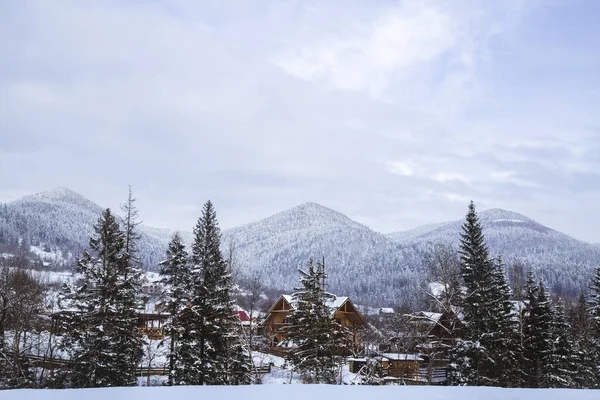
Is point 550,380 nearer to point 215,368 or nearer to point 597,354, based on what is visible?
point 597,354

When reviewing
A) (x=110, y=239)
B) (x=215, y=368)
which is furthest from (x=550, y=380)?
(x=110, y=239)

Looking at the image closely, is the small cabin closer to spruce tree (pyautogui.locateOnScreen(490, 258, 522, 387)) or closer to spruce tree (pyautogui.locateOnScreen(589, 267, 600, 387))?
spruce tree (pyautogui.locateOnScreen(490, 258, 522, 387))

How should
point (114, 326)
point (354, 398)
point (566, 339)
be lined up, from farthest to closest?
point (566, 339) → point (114, 326) → point (354, 398)

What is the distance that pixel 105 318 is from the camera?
2453cm

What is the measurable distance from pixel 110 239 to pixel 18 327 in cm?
1025

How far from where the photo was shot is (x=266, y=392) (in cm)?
727

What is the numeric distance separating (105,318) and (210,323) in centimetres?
580

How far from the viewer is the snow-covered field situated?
6.73 metres

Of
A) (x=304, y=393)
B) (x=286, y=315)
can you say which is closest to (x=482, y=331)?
(x=304, y=393)

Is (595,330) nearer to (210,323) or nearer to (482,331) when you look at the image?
(482,331)

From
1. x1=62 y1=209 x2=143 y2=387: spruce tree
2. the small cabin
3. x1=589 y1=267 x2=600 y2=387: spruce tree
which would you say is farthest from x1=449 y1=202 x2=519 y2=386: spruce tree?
x1=62 y1=209 x2=143 y2=387: spruce tree

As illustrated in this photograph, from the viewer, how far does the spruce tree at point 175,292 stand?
2733 cm

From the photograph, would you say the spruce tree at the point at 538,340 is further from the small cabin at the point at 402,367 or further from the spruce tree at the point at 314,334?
the spruce tree at the point at 314,334

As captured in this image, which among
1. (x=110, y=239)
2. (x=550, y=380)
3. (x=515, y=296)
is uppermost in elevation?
(x=110, y=239)
